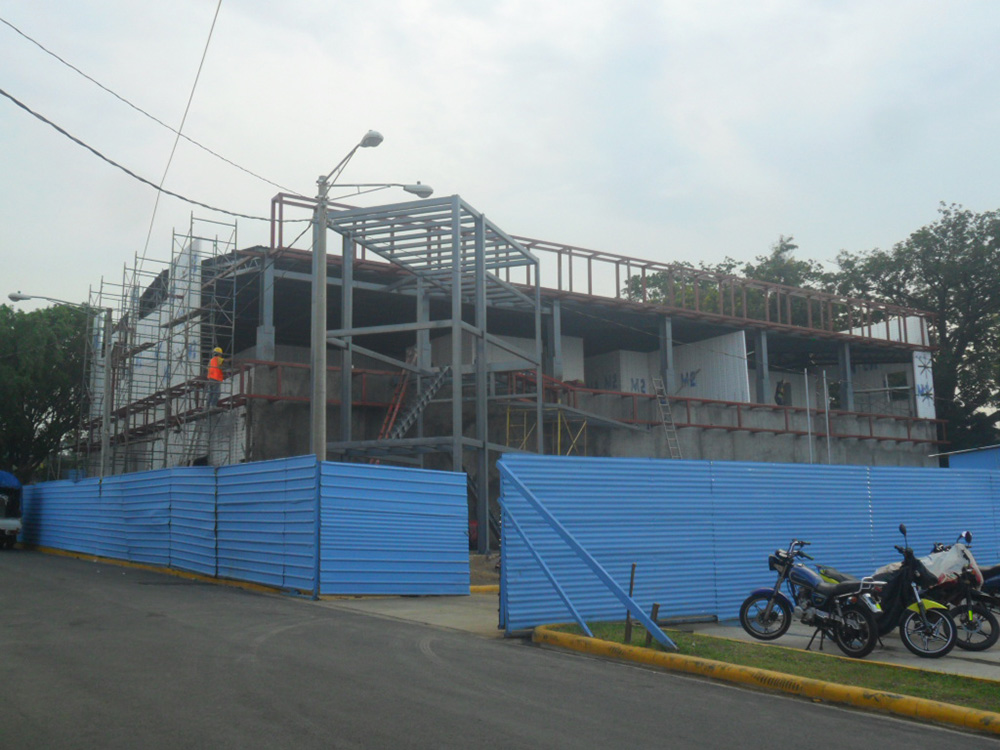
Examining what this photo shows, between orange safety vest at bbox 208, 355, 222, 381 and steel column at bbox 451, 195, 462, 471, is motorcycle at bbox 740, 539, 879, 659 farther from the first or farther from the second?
orange safety vest at bbox 208, 355, 222, 381

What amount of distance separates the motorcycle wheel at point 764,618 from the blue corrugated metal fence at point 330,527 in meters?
6.42

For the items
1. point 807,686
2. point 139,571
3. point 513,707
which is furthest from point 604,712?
point 139,571

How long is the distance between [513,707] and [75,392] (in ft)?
146

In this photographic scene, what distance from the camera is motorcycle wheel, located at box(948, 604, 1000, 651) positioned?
10.4 metres

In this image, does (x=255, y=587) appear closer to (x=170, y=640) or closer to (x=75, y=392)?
(x=170, y=640)

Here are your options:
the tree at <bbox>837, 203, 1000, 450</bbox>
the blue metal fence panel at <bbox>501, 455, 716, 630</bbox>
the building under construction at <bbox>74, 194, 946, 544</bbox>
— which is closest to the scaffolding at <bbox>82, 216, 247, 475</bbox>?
the building under construction at <bbox>74, 194, 946, 544</bbox>

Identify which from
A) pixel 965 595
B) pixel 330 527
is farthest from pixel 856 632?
pixel 330 527

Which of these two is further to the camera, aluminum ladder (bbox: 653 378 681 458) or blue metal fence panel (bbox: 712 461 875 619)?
aluminum ladder (bbox: 653 378 681 458)

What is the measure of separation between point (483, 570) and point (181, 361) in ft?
48.1

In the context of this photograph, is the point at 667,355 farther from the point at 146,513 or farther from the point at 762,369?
the point at 146,513

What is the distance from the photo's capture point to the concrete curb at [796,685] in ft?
23.3

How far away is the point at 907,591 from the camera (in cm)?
991

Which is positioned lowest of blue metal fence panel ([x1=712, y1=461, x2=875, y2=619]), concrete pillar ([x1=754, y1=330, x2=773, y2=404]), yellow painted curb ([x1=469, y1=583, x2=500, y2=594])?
yellow painted curb ([x1=469, y1=583, x2=500, y2=594])

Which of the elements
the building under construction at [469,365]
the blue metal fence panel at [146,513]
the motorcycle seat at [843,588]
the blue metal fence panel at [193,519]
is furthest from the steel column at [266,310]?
the motorcycle seat at [843,588]
